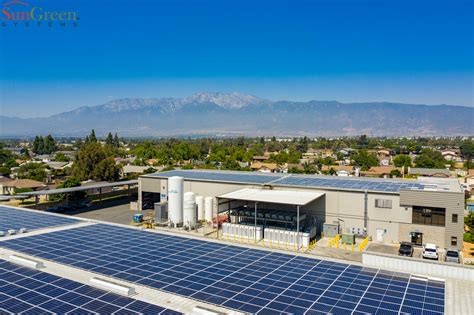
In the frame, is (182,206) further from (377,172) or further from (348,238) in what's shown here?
(377,172)

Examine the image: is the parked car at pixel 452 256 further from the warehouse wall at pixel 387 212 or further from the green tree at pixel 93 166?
the green tree at pixel 93 166

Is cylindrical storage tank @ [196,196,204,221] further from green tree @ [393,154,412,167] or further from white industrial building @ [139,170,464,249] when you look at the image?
green tree @ [393,154,412,167]

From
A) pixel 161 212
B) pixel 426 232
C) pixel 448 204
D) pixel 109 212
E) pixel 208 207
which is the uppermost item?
pixel 448 204

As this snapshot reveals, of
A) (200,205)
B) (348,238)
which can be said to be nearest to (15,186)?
(200,205)

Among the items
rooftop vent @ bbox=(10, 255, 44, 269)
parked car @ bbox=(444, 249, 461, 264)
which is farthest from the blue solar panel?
parked car @ bbox=(444, 249, 461, 264)

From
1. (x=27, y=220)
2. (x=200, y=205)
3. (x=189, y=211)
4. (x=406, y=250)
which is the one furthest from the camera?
(x=200, y=205)

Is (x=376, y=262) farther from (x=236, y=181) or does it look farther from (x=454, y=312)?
(x=236, y=181)
